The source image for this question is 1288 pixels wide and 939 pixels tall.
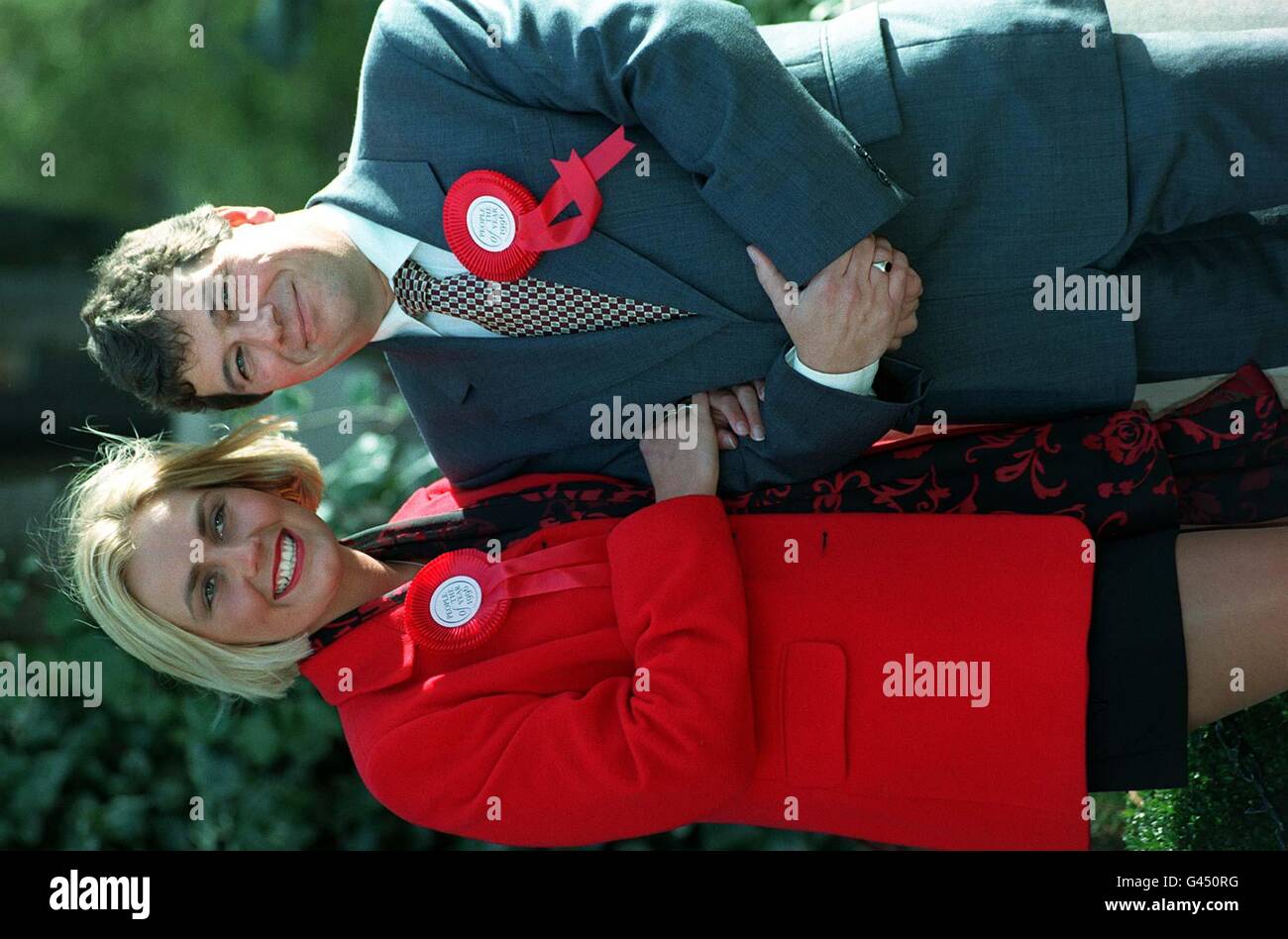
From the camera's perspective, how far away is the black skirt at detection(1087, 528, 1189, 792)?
176 centimetres

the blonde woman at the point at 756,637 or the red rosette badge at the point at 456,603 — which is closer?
the blonde woman at the point at 756,637

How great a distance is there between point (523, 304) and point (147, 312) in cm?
55

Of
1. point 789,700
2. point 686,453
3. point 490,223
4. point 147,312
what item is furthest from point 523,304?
point 789,700

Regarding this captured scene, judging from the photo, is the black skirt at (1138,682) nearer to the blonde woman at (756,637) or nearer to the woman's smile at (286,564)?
the blonde woman at (756,637)

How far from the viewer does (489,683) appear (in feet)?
5.96

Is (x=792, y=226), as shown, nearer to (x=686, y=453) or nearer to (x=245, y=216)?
(x=686, y=453)

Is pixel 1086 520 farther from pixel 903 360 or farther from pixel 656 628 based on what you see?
pixel 656 628

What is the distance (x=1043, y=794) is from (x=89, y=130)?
126 inches

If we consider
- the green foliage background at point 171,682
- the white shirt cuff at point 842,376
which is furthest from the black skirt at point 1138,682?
the white shirt cuff at point 842,376

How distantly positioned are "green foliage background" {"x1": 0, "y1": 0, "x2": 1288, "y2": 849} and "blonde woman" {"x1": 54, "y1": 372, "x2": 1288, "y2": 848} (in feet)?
0.67

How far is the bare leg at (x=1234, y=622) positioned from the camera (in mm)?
1802

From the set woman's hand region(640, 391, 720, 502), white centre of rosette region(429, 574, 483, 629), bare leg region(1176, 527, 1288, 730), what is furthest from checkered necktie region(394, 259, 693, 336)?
bare leg region(1176, 527, 1288, 730)

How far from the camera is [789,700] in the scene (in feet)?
5.82

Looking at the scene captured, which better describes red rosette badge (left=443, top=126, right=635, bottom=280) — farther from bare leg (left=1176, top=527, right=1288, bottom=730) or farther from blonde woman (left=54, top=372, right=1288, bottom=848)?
bare leg (left=1176, top=527, right=1288, bottom=730)
